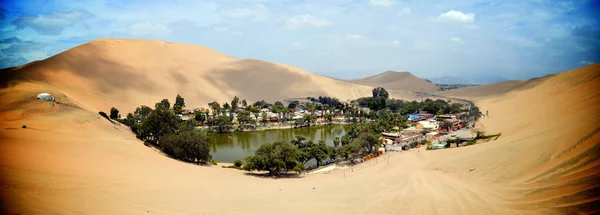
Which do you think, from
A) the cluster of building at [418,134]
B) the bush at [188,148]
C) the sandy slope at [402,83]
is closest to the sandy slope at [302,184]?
the bush at [188,148]

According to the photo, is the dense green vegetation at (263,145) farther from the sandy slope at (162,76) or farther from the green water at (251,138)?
the sandy slope at (162,76)

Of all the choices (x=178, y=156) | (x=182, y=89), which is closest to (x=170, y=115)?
(x=178, y=156)

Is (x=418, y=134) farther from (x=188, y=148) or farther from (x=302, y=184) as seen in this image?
(x=188, y=148)

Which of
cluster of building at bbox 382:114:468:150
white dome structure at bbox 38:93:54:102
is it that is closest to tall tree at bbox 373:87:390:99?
cluster of building at bbox 382:114:468:150

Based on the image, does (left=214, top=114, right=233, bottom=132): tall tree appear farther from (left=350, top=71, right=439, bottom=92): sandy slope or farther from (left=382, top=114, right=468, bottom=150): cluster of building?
(left=350, top=71, right=439, bottom=92): sandy slope

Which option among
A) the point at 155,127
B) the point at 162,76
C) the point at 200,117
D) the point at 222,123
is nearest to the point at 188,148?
the point at 155,127

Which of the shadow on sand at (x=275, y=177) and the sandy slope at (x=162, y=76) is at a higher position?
the sandy slope at (x=162, y=76)
